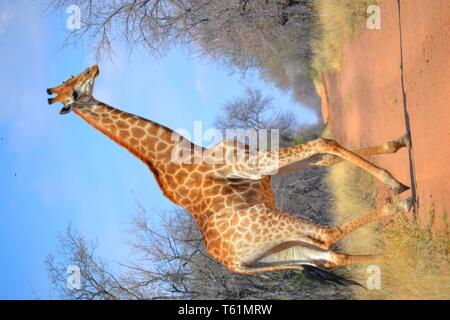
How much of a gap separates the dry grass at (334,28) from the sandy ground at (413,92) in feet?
1.74

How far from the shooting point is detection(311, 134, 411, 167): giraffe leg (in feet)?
20.5

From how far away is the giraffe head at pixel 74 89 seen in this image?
5707 millimetres

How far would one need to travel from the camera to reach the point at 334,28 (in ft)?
42.3

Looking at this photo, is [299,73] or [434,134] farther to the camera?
[299,73]

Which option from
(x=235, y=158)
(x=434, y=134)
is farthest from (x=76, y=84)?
(x=434, y=134)

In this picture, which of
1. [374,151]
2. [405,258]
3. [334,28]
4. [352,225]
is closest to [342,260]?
[352,225]

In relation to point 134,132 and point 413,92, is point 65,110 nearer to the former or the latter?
point 134,132

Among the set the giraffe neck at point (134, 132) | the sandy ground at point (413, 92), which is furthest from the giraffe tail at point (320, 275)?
the giraffe neck at point (134, 132)

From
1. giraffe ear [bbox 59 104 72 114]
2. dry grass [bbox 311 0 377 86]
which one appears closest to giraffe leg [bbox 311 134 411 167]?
giraffe ear [bbox 59 104 72 114]

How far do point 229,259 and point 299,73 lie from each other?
1178 cm

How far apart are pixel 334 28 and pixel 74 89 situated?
8779mm

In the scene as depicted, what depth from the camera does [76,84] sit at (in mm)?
5828
